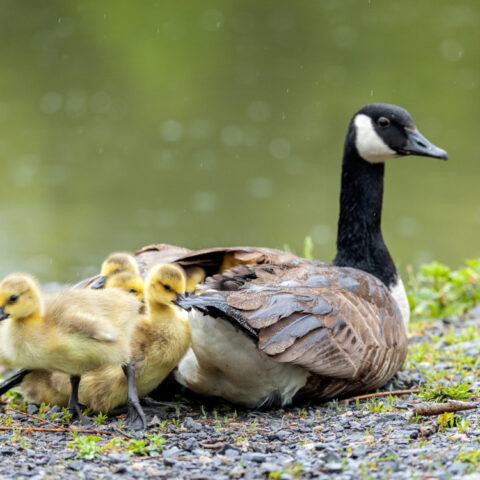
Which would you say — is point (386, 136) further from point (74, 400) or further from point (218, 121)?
point (218, 121)

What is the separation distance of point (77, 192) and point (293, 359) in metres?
8.75

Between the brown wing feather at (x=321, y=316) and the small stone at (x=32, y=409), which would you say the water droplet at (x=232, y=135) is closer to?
the brown wing feather at (x=321, y=316)

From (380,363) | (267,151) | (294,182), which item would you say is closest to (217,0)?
(267,151)

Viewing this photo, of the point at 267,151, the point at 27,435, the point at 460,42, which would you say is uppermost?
the point at 460,42

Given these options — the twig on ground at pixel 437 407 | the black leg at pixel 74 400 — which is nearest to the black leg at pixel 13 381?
the black leg at pixel 74 400

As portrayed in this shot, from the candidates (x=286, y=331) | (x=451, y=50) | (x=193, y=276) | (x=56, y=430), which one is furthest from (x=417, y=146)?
(x=451, y=50)

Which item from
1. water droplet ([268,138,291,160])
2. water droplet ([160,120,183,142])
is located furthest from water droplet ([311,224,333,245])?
water droplet ([160,120,183,142])

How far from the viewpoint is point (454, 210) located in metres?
12.1

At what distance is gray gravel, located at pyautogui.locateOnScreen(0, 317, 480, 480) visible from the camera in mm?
3748

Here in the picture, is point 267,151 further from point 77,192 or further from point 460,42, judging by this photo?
point 460,42

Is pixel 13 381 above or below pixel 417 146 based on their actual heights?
below

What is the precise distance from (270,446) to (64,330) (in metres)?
1.26

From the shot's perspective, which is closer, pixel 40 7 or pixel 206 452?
pixel 206 452

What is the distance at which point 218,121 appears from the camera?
1552cm
